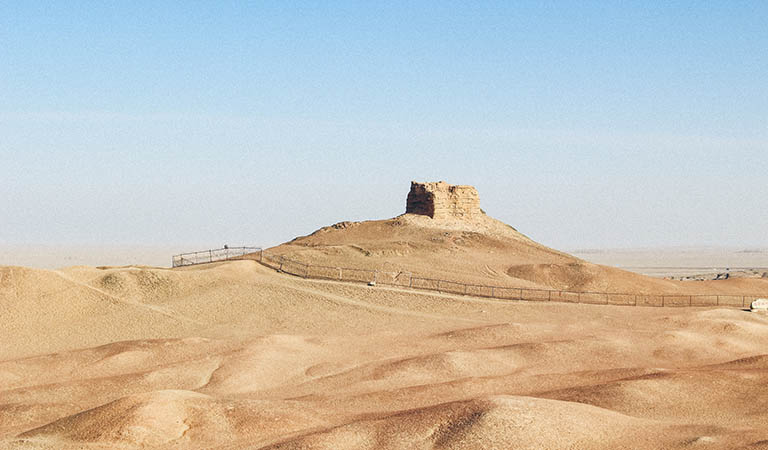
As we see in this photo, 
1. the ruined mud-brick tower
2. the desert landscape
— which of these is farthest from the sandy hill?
the desert landscape

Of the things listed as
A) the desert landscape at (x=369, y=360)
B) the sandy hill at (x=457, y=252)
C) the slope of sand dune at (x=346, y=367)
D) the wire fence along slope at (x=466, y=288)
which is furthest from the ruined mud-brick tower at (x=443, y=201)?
the slope of sand dune at (x=346, y=367)

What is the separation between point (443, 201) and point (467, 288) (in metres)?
19.7

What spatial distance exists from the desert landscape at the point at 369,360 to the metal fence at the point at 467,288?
119cm

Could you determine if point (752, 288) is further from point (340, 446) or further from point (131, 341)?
point (340, 446)

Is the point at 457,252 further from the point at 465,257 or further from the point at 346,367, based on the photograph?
the point at 346,367

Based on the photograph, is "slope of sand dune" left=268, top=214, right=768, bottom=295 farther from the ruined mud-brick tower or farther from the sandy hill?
A: the ruined mud-brick tower

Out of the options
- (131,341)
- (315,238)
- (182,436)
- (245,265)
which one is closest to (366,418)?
(182,436)

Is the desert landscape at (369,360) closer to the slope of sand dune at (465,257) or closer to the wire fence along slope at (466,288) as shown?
the slope of sand dune at (465,257)

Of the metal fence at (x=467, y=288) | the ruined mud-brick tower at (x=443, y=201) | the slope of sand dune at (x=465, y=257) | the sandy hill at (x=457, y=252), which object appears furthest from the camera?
the ruined mud-brick tower at (x=443, y=201)

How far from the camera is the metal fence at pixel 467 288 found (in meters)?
47.0

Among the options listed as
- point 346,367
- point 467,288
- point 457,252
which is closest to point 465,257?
point 457,252

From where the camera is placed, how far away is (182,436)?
20.3 meters

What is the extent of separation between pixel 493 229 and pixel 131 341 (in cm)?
3825

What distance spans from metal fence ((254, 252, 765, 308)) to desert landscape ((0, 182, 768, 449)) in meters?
1.19
